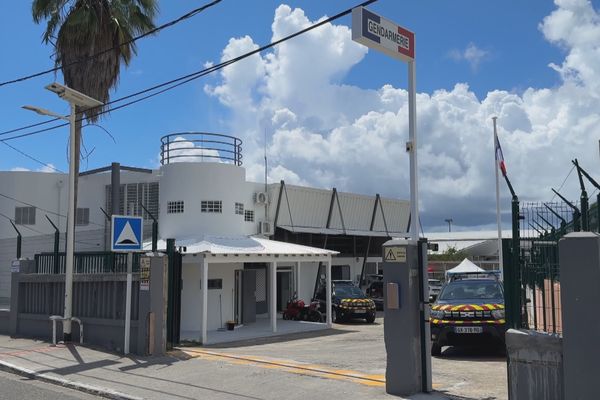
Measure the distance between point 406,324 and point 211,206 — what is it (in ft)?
48.8

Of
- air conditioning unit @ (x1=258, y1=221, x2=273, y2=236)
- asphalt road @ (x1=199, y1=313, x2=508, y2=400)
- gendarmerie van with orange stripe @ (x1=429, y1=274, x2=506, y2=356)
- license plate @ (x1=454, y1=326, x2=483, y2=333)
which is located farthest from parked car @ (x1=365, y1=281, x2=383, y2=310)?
license plate @ (x1=454, y1=326, x2=483, y2=333)

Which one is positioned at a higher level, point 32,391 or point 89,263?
point 89,263

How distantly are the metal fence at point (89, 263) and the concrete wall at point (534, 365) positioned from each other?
29.3 ft

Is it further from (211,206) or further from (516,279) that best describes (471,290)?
(211,206)

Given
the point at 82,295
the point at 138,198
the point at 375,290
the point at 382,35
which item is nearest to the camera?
the point at 382,35

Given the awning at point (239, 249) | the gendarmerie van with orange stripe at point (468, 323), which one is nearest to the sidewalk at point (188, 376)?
the gendarmerie van with orange stripe at point (468, 323)

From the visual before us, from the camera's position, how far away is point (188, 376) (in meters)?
10.5

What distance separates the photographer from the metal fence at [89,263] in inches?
560

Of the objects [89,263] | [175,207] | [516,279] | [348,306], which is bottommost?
[348,306]

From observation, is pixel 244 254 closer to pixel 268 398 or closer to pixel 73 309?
pixel 73 309

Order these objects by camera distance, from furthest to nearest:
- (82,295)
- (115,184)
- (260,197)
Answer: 1. (260,197)
2. (115,184)
3. (82,295)

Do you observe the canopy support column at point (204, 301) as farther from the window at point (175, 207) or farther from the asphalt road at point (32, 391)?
the asphalt road at point (32, 391)

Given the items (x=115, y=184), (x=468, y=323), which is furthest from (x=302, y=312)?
(x=468, y=323)

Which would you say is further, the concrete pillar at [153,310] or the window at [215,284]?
the window at [215,284]
